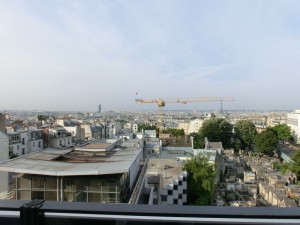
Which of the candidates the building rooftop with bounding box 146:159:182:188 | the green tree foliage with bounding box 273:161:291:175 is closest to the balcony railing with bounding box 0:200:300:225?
the building rooftop with bounding box 146:159:182:188

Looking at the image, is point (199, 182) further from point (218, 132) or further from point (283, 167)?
point (218, 132)

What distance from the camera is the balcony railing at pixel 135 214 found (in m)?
0.70

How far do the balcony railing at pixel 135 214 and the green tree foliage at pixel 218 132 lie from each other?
82.0 ft

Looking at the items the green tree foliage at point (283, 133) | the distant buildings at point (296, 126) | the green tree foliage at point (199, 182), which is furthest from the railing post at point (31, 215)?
the distant buildings at point (296, 126)

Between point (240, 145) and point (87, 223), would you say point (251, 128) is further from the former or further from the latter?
point (87, 223)

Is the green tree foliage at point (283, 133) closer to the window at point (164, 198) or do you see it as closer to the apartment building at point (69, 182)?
the window at point (164, 198)

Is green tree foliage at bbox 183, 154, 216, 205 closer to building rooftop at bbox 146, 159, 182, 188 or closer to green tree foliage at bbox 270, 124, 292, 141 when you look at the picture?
building rooftop at bbox 146, 159, 182, 188

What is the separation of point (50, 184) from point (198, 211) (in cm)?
352

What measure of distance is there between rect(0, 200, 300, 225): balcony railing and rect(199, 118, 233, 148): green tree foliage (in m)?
25.0

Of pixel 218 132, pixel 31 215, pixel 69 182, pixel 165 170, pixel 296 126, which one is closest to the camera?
pixel 31 215

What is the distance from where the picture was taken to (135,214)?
2.38 ft

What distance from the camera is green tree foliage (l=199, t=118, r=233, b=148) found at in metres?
25.7

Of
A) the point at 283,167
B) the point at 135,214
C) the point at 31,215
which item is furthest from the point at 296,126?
the point at 31,215

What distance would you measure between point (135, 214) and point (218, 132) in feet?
84.2
